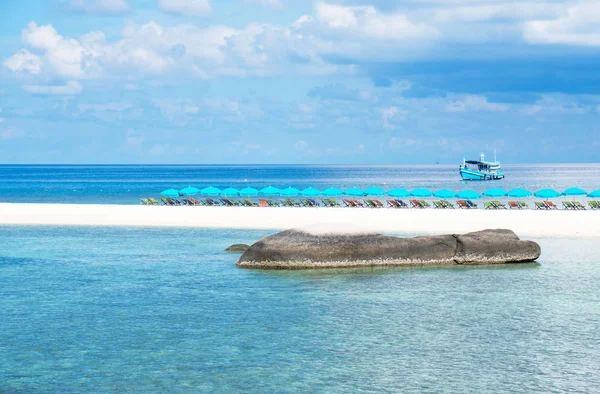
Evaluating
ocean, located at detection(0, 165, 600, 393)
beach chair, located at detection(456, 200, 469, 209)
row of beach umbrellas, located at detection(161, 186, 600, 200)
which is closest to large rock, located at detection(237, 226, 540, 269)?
ocean, located at detection(0, 165, 600, 393)

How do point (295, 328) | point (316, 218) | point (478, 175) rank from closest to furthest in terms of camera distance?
point (295, 328), point (316, 218), point (478, 175)

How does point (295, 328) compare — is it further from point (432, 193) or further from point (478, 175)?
point (478, 175)

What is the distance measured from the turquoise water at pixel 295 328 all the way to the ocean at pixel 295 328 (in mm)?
39

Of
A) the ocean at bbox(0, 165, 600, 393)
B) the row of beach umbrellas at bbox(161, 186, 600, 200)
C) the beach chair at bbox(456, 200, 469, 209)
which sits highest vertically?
the row of beach umbrellas at bbox(161, 186, 600, 200)

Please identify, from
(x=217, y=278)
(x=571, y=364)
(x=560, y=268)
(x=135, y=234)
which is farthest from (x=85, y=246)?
(x=571, y=364)

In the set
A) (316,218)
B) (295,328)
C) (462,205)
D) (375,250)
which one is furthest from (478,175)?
(295,328)

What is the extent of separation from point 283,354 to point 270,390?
1.95 meters

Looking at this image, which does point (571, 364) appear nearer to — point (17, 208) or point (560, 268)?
point (560, 268)

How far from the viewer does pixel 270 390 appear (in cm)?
1118

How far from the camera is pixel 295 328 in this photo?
15039mm

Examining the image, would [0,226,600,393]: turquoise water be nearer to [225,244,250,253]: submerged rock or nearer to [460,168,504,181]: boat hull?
[225,244,250,253]: submerged rock

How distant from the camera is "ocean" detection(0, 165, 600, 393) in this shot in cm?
1171

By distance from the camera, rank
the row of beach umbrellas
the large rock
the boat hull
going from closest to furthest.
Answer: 1. the large rock
2. the row of beach umbrellas
3. the boat hull

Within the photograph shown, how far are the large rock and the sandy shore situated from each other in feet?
33.0
